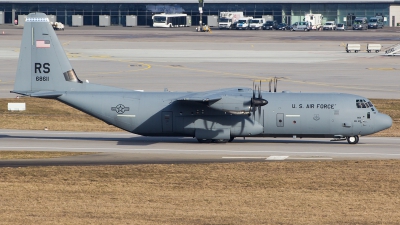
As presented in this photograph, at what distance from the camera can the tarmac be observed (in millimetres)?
36000

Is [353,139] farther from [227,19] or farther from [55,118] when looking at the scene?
[227,19]

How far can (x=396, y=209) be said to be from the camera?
23703 millimetres

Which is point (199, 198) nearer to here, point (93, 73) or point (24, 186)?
point (24, 186)

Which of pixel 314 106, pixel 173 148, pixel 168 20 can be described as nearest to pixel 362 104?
pixel 314 106

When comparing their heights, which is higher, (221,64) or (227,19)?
(227,19)

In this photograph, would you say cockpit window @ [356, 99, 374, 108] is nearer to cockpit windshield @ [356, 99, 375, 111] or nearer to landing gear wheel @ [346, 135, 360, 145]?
cockpit windshield @ [356, 99, 375, 111]

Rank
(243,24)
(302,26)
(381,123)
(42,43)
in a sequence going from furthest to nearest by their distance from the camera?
(243,24)
(302,26)
(42,43)
(381,123)

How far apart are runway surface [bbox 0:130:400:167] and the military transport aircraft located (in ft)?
3.08

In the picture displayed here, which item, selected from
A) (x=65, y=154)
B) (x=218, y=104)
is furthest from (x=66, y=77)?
(x=218, y=104)

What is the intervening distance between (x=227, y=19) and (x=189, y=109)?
5124 inches

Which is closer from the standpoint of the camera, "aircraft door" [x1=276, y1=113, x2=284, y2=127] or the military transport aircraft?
"aircraft door" [x1=276, y1=113, x2=284, y2=127]

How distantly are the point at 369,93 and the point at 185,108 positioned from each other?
91.9 ft

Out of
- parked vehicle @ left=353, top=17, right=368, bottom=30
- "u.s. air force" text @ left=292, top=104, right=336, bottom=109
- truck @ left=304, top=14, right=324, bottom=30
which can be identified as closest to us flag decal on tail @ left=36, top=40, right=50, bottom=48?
"u.s. air force" text @ left=292, top=104, right=336, bottom=109

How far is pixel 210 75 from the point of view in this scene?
72.4 m
